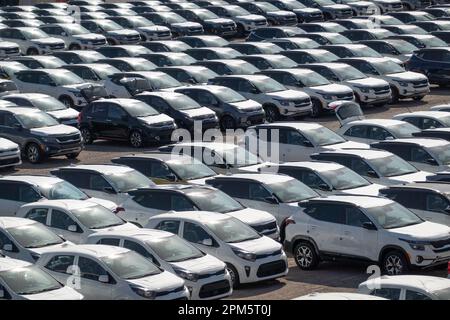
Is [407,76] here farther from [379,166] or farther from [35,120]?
[379,166]

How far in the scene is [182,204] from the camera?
27.2 m

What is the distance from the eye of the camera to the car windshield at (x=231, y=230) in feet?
80.9

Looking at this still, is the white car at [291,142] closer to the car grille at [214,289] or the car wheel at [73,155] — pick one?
the car wheel at [73,155]

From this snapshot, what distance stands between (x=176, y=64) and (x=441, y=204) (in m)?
22.8

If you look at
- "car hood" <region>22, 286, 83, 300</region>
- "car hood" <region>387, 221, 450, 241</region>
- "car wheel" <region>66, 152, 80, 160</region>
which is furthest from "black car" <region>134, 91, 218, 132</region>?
"car hood" <region>22, 286, 83, 300</region>

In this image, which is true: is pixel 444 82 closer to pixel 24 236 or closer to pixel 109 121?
pixel 109 121

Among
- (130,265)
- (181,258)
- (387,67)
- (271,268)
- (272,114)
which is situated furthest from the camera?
(387,67)

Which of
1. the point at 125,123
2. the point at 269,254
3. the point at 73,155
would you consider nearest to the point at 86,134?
the point at 125,123

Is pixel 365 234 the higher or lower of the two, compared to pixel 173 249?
lower

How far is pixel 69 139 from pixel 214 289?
47.2ft

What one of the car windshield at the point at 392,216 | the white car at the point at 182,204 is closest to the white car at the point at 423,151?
the car windshield at the point at 392,216

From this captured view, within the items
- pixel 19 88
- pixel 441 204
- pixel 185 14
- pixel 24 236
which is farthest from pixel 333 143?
pixel 185 14

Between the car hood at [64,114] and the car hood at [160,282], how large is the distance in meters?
17.7

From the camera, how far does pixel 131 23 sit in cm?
6153
